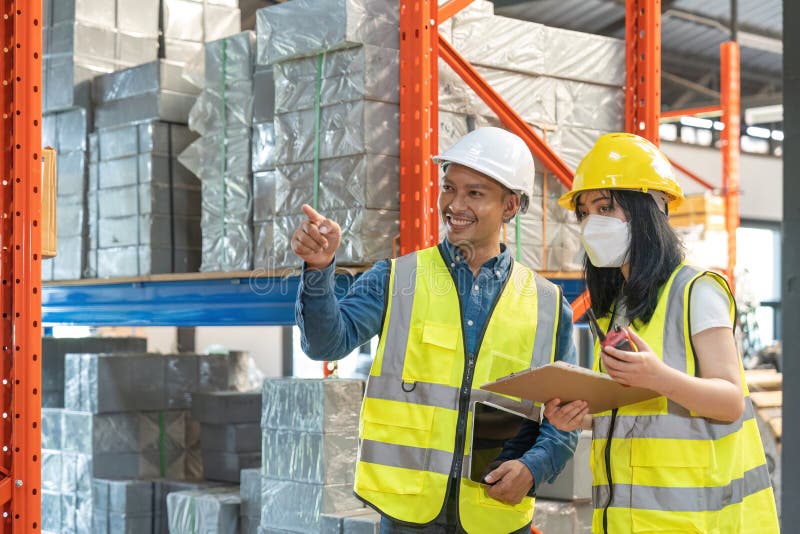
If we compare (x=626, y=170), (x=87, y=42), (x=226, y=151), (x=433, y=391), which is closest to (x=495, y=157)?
(x=626, y=170)

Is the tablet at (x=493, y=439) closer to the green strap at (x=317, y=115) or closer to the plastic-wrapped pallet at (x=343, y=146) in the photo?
the plastic-wrapped pallet at (x=343, y=146)

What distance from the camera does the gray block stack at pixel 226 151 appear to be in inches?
220

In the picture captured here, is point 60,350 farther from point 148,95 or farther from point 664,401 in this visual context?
point 664,401

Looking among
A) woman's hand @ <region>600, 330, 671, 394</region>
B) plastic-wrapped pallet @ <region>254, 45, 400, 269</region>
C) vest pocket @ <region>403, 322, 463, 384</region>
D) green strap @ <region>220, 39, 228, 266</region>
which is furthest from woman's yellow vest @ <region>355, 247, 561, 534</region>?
green strap @ <region>220, 39, 228, 266</region>

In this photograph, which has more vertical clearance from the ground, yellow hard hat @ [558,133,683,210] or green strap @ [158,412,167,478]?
yellow hard hat @ [558,133,683,210]

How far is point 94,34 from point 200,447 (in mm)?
3040

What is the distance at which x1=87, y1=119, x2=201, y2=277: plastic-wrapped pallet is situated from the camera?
6.15 meters

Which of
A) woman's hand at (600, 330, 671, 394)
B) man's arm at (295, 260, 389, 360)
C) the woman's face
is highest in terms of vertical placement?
the woman's face

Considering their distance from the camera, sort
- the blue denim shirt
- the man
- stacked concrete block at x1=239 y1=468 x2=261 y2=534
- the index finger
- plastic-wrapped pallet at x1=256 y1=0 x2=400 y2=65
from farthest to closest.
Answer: stacked concrete block at x1=239 y1=468 x2=261 y2=534
plastic-wrapped pallet at x1=256 y1=0 x2=400 y2=65
the man
the blue denim shirt
the index finger

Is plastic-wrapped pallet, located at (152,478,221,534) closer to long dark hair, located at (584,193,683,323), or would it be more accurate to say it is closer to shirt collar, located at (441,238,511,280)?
shirt collar, located at (441,238,511,280)

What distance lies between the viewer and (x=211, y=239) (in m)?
5.73

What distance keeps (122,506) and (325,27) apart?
3749 mm

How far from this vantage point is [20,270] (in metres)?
3.46

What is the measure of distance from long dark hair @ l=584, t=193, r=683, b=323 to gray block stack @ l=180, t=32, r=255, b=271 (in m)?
3.08
